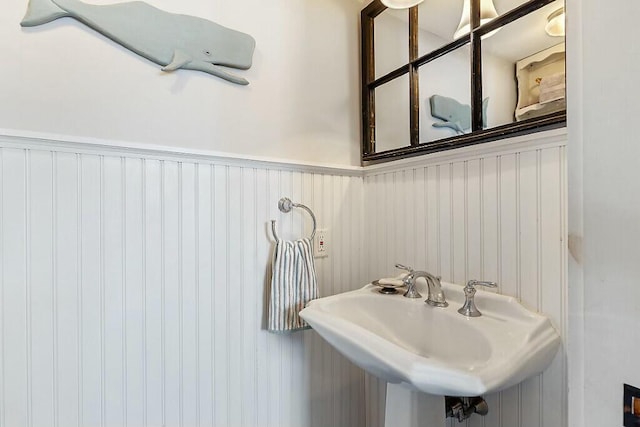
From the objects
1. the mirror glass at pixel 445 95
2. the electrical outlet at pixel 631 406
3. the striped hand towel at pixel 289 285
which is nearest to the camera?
the electrical outlet at pixel 631 406

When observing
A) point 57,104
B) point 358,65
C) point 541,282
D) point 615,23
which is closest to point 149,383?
point 57,104

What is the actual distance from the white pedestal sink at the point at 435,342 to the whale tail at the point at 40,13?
1.11 m

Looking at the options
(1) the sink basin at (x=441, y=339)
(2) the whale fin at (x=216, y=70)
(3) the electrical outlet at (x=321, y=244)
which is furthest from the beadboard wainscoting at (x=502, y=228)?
(2) the whale fin at (x=216, y=70)

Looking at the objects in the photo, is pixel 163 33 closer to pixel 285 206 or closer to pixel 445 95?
pixel 285 206

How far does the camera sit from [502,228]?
3.15 ft

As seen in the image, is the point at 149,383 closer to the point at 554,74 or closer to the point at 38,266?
the point at 38,266

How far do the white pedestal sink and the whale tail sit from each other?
3.65 feet

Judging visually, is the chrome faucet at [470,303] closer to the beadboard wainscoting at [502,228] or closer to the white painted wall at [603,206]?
the beadboard wainscoting at [502,228]

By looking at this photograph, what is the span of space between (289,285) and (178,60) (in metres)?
0.85

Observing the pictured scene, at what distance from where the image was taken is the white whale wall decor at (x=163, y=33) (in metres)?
0.90

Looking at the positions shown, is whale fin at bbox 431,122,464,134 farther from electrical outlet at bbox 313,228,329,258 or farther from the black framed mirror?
electrical outlet at bbox 313,228,329,258

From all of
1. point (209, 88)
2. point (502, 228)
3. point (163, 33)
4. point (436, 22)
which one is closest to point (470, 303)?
point (502, 228)

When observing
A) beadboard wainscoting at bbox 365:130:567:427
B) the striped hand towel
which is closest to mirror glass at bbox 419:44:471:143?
beadboard wainscoting at bbox 365:130:567:427

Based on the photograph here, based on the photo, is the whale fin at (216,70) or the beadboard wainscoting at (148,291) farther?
the whale fin at (216,70)
